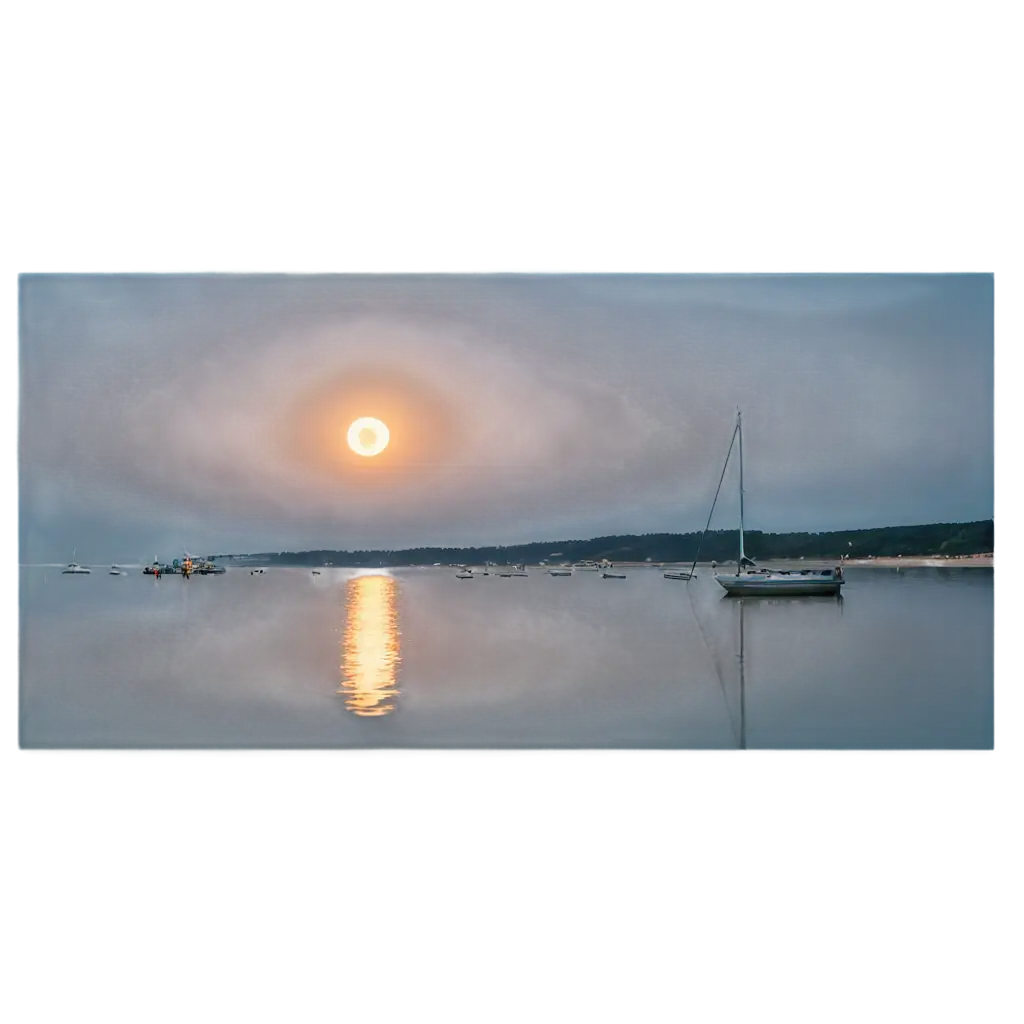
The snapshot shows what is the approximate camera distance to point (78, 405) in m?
6.23

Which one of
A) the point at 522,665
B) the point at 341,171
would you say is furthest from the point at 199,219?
the point at 522,665

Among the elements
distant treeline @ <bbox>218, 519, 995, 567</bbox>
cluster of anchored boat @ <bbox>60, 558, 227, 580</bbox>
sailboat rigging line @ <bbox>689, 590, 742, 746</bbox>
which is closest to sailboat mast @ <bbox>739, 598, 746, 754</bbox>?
sailboat rigging line @ <bbox>689, 590, 742, 746</bbox>

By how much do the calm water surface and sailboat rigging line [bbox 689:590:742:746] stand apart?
0.07 ft

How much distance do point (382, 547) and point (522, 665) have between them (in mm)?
2123

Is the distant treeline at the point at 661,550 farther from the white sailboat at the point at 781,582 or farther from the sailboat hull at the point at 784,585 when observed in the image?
the sailboat hull at the point at 784,585

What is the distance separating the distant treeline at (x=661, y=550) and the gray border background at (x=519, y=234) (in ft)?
6.18

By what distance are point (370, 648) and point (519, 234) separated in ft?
19.7

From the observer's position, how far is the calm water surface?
18.8 ft

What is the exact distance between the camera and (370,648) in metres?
9.92

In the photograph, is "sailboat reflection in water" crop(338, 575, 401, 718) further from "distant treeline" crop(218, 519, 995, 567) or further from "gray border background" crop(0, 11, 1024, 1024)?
"gray border background" crop(0, 11, 1024, 1024)

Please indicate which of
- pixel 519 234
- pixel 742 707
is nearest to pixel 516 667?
pixel 742 707

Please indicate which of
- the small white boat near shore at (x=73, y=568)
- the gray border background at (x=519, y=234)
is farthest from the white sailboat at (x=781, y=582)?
the small white boat near shore at (x=73, y=568)

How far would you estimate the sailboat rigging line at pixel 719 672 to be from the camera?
577cm

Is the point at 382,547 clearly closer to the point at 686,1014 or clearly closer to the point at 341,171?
the point at 341,171
